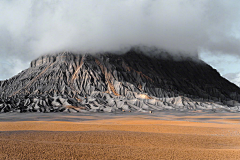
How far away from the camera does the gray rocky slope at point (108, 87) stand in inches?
4055

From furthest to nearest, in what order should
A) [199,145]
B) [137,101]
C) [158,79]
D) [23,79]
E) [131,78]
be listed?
[158,79]
[131,78]
[23,79]
[137,101]
[199,145]

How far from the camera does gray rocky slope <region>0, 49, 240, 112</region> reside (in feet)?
338

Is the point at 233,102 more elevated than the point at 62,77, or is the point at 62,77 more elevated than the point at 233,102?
the point at 62,77

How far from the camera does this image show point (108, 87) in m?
135

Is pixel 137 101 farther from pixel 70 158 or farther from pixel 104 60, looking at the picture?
pixel 70 158

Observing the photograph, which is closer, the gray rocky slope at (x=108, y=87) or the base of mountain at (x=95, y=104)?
the base of mountain at (x=95, y=104)

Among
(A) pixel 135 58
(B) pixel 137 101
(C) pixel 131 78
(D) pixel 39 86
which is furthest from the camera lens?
(A) pixel 135 58

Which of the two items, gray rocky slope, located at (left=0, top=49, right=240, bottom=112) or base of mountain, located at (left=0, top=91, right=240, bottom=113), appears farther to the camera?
gray rocky slope, located at (left=0, top=49, right=240, bottom=112)

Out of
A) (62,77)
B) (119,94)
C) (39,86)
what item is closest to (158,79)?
(119,94)

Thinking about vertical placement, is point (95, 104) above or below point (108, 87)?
below

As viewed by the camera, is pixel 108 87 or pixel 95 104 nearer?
pixel 95 104

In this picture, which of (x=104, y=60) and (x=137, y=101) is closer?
A: (x=137, y=101)

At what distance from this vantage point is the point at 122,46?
176500 millimetres

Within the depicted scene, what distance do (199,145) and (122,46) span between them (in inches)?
6369
